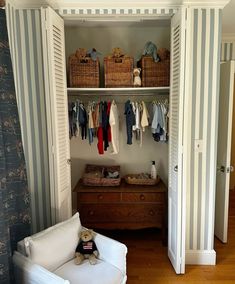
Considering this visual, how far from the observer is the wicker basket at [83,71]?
2.72 m

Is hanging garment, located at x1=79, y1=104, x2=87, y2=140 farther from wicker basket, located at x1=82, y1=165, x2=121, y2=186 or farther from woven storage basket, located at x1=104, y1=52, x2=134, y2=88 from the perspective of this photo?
wicker basket, located at x1=82, y1=165, x2=121, y2=186

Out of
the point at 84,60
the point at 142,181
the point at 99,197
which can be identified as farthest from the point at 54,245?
the point at 84,60

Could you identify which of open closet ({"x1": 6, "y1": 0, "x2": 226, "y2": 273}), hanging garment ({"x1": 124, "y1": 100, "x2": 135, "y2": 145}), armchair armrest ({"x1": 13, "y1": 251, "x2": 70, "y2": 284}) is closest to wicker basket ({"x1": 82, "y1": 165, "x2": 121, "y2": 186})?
open closet ({"x1": 6, "y1": 0, "x2": 226, "y2": 273})

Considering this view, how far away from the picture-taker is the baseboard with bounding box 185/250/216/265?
2.54 m

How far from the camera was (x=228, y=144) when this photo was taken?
272cm

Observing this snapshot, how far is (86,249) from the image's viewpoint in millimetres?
1990

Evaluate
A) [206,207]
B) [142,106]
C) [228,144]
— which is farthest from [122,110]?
Result: [206,207]

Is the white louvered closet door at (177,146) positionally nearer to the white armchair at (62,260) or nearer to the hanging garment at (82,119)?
the white armchair at (62,260)

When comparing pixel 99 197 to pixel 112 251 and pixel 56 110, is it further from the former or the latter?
pixel 56 110

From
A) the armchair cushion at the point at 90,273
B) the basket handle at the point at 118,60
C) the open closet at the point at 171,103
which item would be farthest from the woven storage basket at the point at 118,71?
the armchair cushion at the point at 90,273

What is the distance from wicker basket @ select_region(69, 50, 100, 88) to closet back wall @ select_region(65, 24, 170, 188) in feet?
1.30

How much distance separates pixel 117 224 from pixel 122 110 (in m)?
1.39

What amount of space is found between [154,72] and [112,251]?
1.86 metres

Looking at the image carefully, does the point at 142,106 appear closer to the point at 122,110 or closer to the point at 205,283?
the point at 122,110
